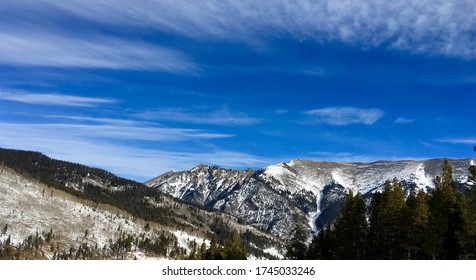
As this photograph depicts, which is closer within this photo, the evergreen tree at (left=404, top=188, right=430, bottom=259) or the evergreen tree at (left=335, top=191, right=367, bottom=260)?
the evergreen tree at (left=404, top=188, right=430, bottom=259)

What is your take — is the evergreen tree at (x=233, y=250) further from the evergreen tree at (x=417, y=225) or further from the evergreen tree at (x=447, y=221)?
the evergreen tree at (x=447, y=221)

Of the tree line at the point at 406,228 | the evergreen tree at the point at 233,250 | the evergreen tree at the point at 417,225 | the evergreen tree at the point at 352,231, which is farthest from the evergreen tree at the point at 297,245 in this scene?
the evergreen tree at the point at 417,225

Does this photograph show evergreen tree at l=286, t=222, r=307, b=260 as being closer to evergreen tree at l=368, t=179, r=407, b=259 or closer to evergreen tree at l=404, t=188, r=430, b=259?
evergreen tree at l=368, t=179, r=407, b=259

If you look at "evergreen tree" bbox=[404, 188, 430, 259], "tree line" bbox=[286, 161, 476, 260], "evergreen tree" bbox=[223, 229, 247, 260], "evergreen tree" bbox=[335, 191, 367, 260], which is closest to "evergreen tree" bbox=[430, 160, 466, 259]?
"tree line" bbox=[286, 161, 476, 260]

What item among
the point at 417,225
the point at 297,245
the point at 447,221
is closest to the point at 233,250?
the point at 297,245

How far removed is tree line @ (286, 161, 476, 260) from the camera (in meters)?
46.6

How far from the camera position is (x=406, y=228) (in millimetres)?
51562

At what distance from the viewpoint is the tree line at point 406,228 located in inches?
1834

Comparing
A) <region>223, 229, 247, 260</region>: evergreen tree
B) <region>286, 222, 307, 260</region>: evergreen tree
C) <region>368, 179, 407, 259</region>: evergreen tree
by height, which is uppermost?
<region>368, 179, 407, 259</region>: evergreen tree

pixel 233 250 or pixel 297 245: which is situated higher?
pixel 297 245

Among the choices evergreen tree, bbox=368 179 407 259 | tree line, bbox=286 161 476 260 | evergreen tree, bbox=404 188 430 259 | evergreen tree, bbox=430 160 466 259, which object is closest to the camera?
tree line, bbox=286 161 476 260

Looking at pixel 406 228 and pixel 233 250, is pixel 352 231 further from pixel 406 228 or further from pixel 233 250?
pixel 233 250
